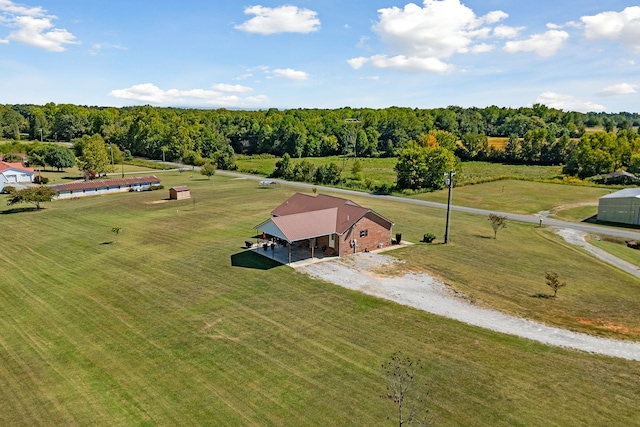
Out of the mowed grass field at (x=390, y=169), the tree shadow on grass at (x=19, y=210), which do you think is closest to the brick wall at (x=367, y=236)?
the mowed grass field at (x=390, y=169)

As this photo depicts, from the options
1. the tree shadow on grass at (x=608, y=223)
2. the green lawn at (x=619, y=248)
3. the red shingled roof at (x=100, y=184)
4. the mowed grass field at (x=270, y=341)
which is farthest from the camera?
the red shingled roof at (x=100, y=184)

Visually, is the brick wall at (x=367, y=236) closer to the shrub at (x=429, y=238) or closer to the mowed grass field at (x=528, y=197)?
the shrub at (x=429, y=238)

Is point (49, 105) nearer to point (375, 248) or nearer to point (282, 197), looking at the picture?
point (282, 197)

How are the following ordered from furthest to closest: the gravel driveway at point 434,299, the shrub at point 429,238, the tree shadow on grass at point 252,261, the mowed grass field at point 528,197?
the mowed grass field at point 528,197
the shrub at point 429,238
the tree shadow on grass at point 252,261
the gravel driveway at point 434,299

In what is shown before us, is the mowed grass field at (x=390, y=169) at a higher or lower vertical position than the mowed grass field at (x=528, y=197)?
higher

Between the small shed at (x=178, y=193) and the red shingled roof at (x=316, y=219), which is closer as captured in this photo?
the red shingled roof at (x=316, y=219)

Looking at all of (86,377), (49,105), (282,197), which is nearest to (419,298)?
(86,377)

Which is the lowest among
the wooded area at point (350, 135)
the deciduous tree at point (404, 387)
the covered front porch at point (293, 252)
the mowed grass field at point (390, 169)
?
the deciduous tree at point (404, 387)
